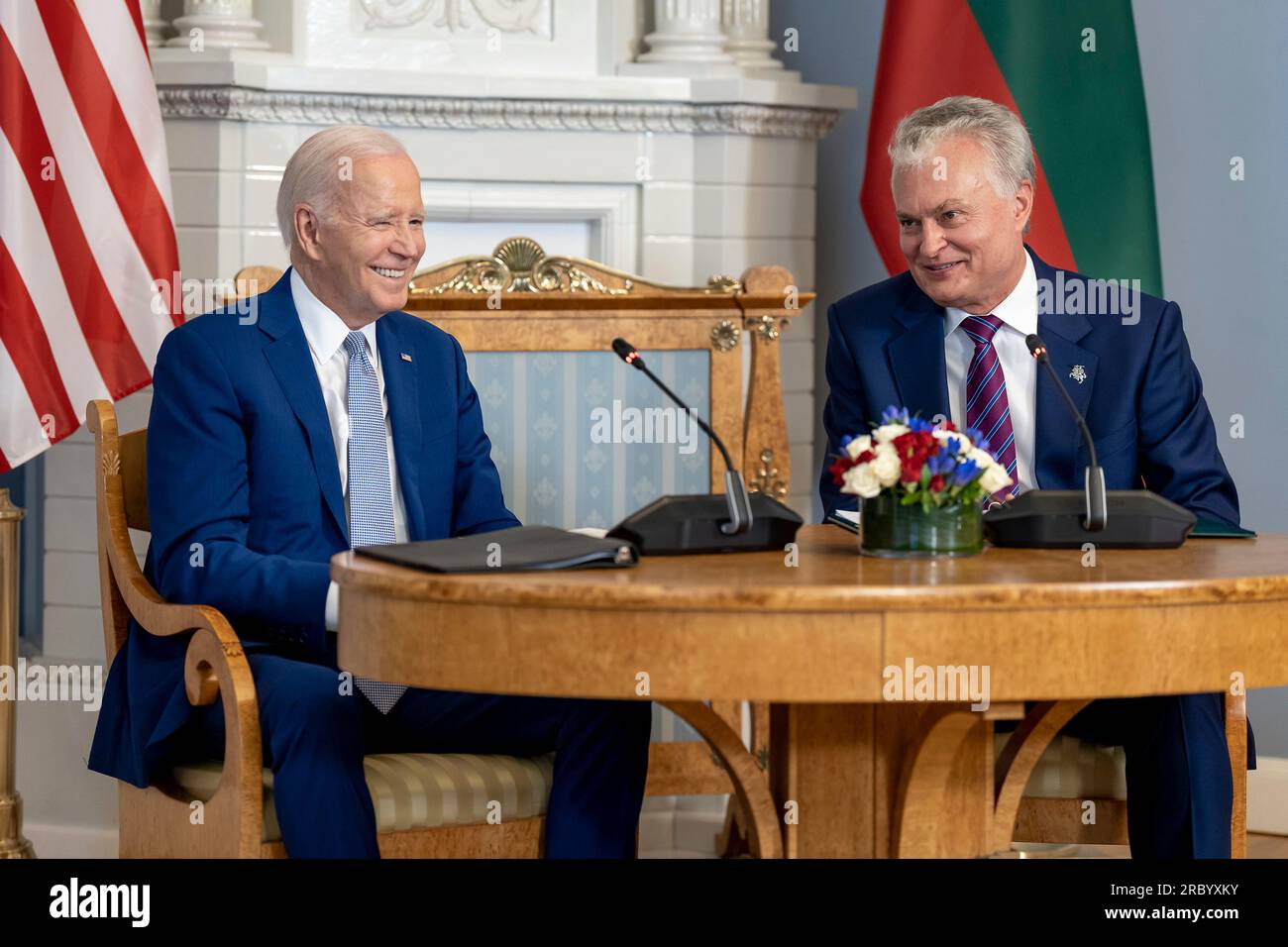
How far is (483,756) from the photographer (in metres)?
2.62

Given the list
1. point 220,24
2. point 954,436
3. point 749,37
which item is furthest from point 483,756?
point 749,37

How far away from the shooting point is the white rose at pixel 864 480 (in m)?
2.27

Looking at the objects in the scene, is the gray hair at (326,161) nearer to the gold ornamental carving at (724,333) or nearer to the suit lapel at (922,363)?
the suit lapel at (922,363)

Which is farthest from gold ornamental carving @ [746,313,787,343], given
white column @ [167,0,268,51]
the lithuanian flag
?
white column @ [167,0,268,51]

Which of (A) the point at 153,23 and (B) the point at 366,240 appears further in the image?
(A) the point at 153,23

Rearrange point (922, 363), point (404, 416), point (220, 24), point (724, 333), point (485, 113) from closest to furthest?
1. point (404, 416)
2. point (922, 363)
3. point (724, 333)
4. point (220, 24)
5. point (485, 113)

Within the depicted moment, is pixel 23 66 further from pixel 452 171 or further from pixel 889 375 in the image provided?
pixel 889 375

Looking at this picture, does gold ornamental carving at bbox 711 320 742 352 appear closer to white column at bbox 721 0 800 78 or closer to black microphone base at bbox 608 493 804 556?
white column at bbox 721 0 800 78

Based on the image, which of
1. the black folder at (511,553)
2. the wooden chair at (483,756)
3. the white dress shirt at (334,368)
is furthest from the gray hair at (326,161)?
the black folder at (511,553)

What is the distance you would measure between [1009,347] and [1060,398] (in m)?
0.14

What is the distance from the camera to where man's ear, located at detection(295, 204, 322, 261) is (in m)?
2.85

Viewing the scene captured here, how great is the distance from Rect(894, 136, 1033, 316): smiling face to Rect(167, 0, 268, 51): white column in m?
1.75

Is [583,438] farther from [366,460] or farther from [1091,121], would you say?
[1091,121]
